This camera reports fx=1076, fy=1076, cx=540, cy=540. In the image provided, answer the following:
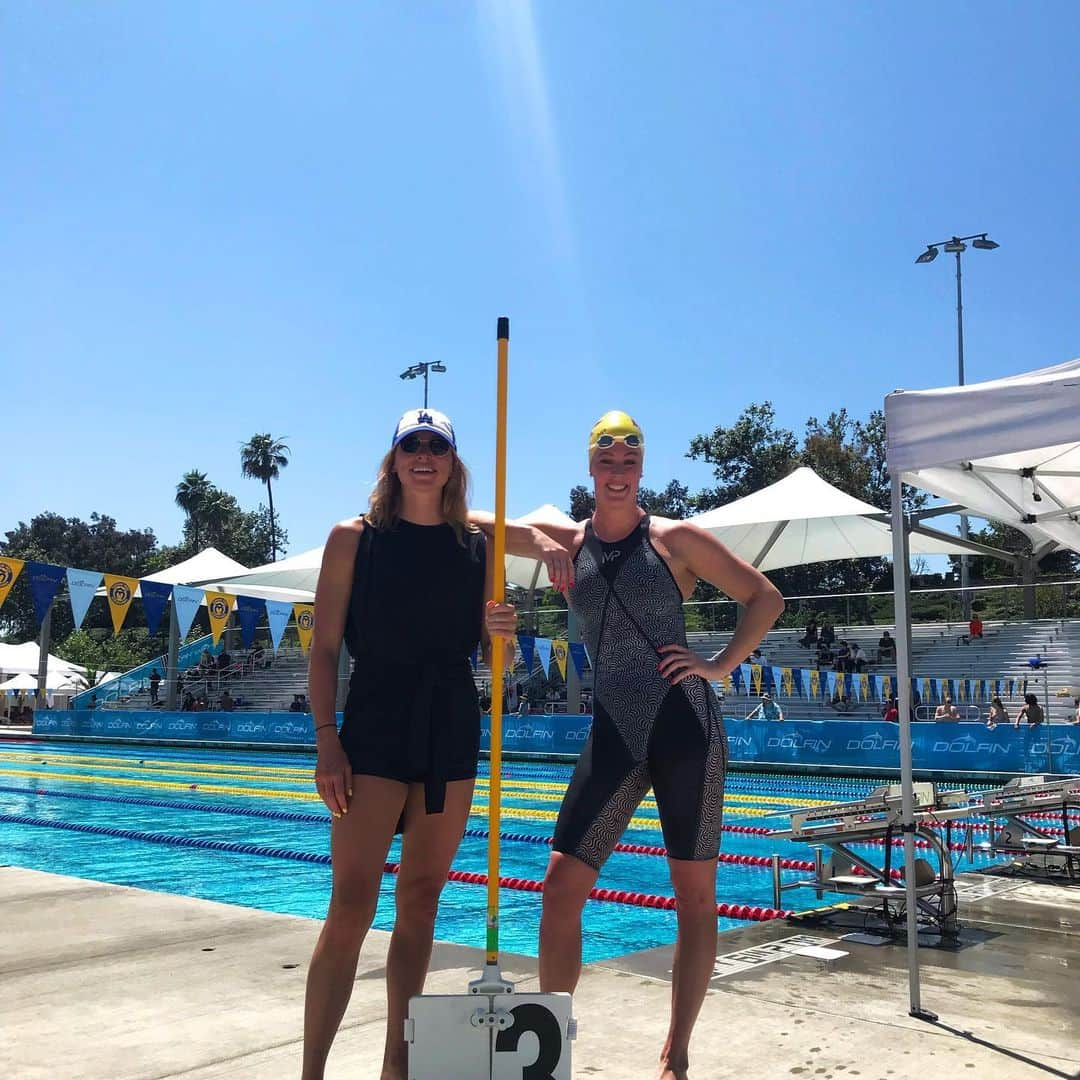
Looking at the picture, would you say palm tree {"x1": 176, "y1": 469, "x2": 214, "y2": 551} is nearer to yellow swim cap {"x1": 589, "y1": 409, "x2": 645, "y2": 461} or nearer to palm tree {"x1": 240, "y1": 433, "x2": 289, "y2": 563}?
palm tree {"x1": 240, "y1": 433, "x2": 289, "y2": 563}

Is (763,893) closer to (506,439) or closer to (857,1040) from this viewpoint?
(857,1040)

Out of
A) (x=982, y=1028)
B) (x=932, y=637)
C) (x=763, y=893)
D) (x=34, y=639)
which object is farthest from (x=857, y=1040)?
(x=34, y=639)

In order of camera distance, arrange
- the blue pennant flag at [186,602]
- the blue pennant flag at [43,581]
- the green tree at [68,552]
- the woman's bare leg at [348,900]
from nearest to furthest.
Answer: the woman's bare leg at [348,900] → the blue pennant flag at [43,581] → the blue pennant flag at [186,602] → the green tree at [68,552]

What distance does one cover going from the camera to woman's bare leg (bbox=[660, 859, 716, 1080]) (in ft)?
8.82

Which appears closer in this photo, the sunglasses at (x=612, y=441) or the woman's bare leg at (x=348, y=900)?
the woman's bare leg at (x=348, y=900)

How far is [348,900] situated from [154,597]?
21966mm

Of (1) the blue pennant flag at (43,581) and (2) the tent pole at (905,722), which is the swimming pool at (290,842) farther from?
(1) the blue pennant flag at (43,581)

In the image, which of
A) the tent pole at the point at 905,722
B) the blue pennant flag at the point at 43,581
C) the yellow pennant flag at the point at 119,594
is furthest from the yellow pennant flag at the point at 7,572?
the tent pole at the point at 905,722

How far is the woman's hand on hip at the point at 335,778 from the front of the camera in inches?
96.3

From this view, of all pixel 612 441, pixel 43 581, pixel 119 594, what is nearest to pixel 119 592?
pixel 119 594

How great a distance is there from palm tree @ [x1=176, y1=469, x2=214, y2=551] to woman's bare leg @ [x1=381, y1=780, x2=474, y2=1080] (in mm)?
57949

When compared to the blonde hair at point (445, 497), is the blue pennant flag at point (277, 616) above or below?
above

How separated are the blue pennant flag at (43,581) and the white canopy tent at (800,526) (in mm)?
12218

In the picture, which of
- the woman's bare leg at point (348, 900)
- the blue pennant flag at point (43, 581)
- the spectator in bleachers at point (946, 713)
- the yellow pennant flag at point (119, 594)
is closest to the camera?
the woman's bare leg at point (348, 900)
